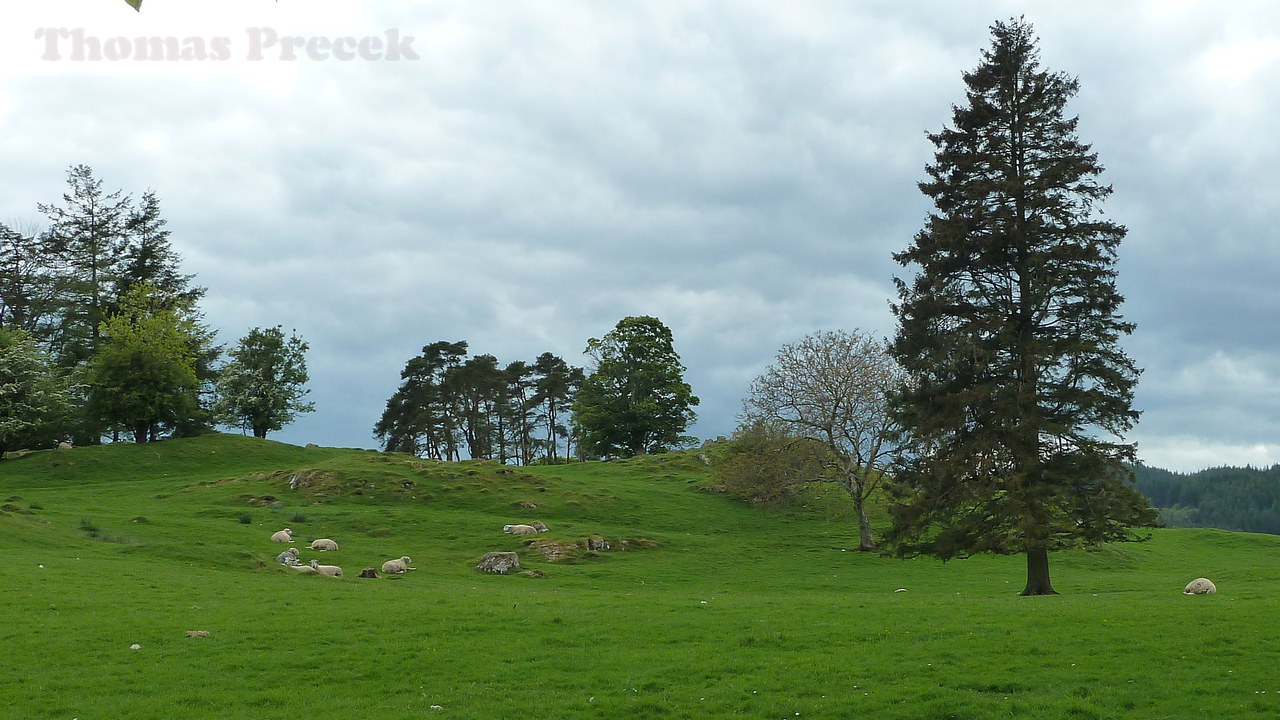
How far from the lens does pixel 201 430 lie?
90438 mm

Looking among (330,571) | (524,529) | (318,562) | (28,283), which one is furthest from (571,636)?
(28,283)

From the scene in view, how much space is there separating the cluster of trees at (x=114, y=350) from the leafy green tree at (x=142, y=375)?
0.09 meters

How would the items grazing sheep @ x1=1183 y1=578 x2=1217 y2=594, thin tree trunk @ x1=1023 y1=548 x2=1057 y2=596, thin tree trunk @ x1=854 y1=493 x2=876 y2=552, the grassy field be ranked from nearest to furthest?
the grassy field, grazing sheep @ x1=1183 y1=578 x2=1217 y2=594, thin tree trunk @ x1=1023 y1=548 x2=1057 y2=596, thin tree trunk @ x1=854 y1=493 x2=876 y2=552

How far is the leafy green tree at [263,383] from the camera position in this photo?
302 feet

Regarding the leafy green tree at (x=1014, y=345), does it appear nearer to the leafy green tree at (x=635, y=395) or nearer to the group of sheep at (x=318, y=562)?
the group of sheep at (x=318, y=562)

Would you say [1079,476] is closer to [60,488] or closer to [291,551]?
[291,551]

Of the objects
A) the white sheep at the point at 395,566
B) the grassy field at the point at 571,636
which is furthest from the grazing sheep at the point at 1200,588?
the white sheep at the point at 395,566

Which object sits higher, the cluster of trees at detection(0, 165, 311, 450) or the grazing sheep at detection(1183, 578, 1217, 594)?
the cluster of trees at detection(0, 165, 311, 450)

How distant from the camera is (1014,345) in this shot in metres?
32.1

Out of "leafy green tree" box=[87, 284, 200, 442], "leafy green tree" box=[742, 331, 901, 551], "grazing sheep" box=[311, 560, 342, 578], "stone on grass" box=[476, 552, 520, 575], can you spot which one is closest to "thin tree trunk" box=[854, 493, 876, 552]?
"leafy green tree" box=[742, 331, 901, 551]

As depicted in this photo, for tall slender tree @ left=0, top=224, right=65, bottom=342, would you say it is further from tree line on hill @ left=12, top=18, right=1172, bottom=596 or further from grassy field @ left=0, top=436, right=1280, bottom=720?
tree line on hill @ left=12, top=18, right=1172, bottom=596

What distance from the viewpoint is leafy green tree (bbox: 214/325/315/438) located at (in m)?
92.1

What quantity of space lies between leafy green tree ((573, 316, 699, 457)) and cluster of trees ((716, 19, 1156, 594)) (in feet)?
196

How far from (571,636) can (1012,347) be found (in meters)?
19.8
